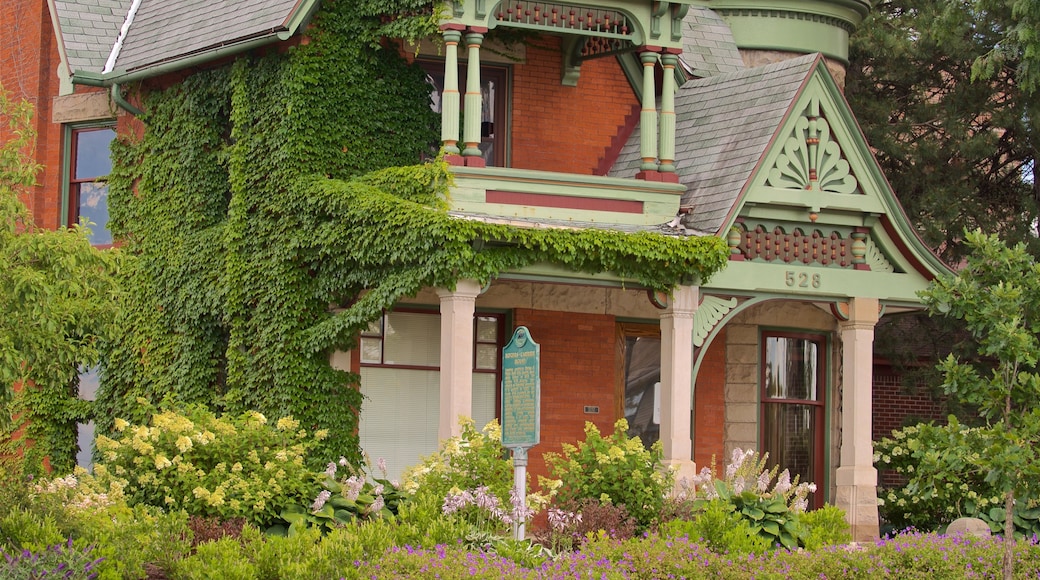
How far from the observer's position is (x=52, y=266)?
1374cm

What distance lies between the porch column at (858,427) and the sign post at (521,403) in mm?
7092

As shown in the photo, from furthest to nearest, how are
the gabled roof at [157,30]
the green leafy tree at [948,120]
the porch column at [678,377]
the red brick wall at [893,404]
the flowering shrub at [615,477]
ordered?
the red brick wall at [893,404]
the green leafy tree at [948,120]
the gabled roof at [157,30]
the porch column at [678,377]
the flowering shrub at [615,477]

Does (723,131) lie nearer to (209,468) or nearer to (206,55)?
(206,55)

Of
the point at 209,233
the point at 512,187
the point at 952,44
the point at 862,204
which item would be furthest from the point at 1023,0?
the point at 209,233

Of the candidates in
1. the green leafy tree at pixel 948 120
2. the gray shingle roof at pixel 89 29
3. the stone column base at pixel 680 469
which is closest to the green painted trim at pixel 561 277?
the stone column base at pixel 680 469

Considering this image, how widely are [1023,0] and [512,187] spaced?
27.3 ft

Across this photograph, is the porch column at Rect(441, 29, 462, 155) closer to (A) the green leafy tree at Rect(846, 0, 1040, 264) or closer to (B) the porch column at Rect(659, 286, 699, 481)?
(B) the porch column at Rect(659, 286, 699, 481)

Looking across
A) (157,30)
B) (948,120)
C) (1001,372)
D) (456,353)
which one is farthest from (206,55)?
(948,120)

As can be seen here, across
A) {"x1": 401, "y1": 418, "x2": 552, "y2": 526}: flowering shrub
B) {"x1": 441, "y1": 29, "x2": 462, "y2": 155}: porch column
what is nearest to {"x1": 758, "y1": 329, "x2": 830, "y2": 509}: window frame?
{"x1": 441, "y1": 29, "x2": 462, "y2": 155}: porch column

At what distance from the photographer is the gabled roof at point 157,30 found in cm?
1952

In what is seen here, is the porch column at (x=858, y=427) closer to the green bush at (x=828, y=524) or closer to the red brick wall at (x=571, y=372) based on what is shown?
the green bush at (x=828, y=524)

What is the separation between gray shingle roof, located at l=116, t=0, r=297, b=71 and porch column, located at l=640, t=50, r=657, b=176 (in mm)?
4347

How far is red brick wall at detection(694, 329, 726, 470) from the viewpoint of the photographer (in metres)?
22.5

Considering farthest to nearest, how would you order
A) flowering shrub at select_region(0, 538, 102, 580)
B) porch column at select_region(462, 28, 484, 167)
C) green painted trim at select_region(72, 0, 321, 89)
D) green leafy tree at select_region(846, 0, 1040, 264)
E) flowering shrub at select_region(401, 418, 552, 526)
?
green leafy tree at select_region(846, 0, 1040, 264), green painted trim at select_region(72, 0, 321, 89), porch column at select_region(462, 28, 484, 167), flowering shrub at select_region(401, 418, 552, 526), flowering shrub at select_region(0, 538, 102, 580)
